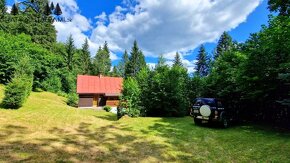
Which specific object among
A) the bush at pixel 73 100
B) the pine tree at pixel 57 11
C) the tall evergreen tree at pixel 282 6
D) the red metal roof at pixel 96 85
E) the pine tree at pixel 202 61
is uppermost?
the pine tree at pixel 202 61

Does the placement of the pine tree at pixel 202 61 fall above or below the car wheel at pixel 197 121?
above

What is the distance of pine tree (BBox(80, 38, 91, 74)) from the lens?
220ft

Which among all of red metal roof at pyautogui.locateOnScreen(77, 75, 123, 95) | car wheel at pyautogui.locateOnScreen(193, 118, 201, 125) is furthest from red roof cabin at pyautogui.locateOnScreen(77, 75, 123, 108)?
car wheel at pyautogui.locateOnScreen(193, 118, 201, 125)

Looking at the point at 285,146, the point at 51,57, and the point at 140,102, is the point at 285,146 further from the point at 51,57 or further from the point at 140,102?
the point at 51,57

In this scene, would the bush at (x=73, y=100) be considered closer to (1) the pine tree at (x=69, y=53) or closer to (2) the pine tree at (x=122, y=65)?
(1) the pine tree at (x=69, y=53)

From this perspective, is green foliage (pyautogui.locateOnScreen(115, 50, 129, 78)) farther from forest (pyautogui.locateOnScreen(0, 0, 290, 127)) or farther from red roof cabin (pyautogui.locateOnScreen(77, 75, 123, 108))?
forest (pyautogui.locateOnScreen(0, 0, 290, 127))

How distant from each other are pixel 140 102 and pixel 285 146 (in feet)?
38.9

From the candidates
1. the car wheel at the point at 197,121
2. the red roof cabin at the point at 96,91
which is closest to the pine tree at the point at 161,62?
the car wheel at the point at 197,121

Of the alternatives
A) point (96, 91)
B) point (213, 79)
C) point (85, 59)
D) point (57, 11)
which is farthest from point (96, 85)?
point (57, 11)

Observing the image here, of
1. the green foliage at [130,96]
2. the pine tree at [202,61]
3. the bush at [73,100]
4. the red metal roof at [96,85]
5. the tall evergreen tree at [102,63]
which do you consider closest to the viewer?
the green foliage at [130,96]

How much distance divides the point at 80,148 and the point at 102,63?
213 feet

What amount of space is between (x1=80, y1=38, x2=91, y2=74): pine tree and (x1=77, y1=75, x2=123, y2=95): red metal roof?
23496mm

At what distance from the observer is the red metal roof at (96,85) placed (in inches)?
1586

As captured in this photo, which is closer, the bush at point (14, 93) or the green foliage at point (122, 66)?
the bush at point (14, 93)
